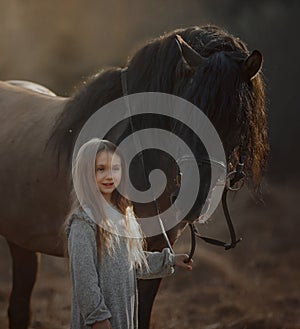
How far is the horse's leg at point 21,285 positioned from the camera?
296cm

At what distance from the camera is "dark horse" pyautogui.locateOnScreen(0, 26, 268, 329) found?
1.79m

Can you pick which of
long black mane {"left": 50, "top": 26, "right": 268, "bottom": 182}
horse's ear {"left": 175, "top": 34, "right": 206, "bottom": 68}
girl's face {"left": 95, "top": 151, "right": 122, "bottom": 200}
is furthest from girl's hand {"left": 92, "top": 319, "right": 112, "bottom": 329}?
horse's ear {"left": 175, "top": 34, "right": 206, "bottom": 68}

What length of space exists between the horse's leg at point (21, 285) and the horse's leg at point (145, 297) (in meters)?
0.79

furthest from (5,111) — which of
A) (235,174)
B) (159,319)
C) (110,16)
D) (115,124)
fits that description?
(110,16)

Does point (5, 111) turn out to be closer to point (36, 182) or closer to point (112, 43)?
point (36, 182)

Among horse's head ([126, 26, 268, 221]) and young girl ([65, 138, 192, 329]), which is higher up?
horse's head ([126, 26, 268, 221])

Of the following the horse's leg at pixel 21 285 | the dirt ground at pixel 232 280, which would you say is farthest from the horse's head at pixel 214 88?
the dirt ground at pixel 232 280

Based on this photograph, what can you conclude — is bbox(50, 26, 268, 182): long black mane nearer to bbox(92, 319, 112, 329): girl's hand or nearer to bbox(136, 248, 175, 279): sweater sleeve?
bbox(136, 248, 175, 279): sweater sleeve

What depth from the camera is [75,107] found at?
2.32 meters

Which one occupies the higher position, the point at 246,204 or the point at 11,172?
the point at 11,172

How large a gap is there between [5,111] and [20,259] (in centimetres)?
70

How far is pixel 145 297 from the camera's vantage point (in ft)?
7.61

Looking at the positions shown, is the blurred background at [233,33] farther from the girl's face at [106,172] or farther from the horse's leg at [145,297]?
the girl's face at [106,172]

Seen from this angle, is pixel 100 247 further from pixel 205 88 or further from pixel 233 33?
pixel 233 33
